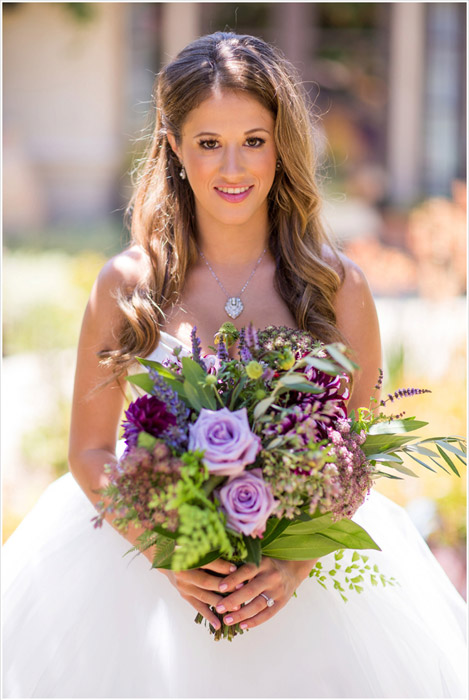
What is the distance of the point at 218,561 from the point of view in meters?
1.64

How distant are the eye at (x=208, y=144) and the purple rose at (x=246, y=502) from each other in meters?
1.05

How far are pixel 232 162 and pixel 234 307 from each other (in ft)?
1.46

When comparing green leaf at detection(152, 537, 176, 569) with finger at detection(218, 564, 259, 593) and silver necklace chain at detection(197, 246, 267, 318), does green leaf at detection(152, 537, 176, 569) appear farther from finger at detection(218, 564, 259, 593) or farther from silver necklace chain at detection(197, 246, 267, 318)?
silver necklace chain at detection(197, 246, 267, 318)

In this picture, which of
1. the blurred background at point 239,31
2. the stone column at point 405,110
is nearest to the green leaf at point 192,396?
the blurred background at point 239,31

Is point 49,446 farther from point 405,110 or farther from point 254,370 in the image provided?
point 405,110

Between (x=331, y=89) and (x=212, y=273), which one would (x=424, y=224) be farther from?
(x=331, y=89)

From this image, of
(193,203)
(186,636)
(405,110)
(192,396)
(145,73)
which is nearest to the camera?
(192,396)

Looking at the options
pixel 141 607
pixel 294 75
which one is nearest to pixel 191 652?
pixel 141 607

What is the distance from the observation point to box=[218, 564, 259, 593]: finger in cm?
165

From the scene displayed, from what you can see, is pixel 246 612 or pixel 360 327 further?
pixel 360 327

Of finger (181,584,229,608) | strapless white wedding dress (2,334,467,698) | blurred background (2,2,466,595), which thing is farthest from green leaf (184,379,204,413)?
blurred background (2,2,466,595)

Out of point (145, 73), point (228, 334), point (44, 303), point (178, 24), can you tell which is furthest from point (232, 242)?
point (145, 73)

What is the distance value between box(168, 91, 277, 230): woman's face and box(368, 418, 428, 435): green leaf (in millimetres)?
799

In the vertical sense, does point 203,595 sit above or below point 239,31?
below
